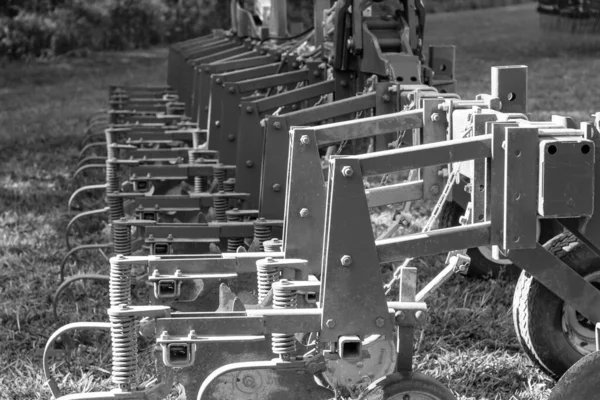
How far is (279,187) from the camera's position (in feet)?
Answer: 17.7

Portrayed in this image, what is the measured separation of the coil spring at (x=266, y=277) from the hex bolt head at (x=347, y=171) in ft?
2.38

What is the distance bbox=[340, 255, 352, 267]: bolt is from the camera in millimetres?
3367

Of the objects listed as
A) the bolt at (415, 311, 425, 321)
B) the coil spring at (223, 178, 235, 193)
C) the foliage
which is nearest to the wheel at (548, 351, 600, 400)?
the bolt at (415, 311, 425, 321)

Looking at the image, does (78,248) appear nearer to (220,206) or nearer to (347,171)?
(220,206)

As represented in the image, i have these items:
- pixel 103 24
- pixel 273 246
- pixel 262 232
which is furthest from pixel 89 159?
pixel 103 24

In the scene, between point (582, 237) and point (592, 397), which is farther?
point (582, 237)

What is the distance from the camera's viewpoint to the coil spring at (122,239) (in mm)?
5867

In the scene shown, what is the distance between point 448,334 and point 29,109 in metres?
10.7

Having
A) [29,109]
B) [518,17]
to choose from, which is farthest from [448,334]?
[518,17]

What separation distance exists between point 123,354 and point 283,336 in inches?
21.5

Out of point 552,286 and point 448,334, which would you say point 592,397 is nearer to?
point 552,286

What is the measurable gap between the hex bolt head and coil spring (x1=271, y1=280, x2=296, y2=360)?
1.58 ft

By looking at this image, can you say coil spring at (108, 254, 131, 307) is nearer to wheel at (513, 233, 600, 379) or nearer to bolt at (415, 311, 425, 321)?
bolt at (415, 311, 425, 321)

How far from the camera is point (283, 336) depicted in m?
3.53
